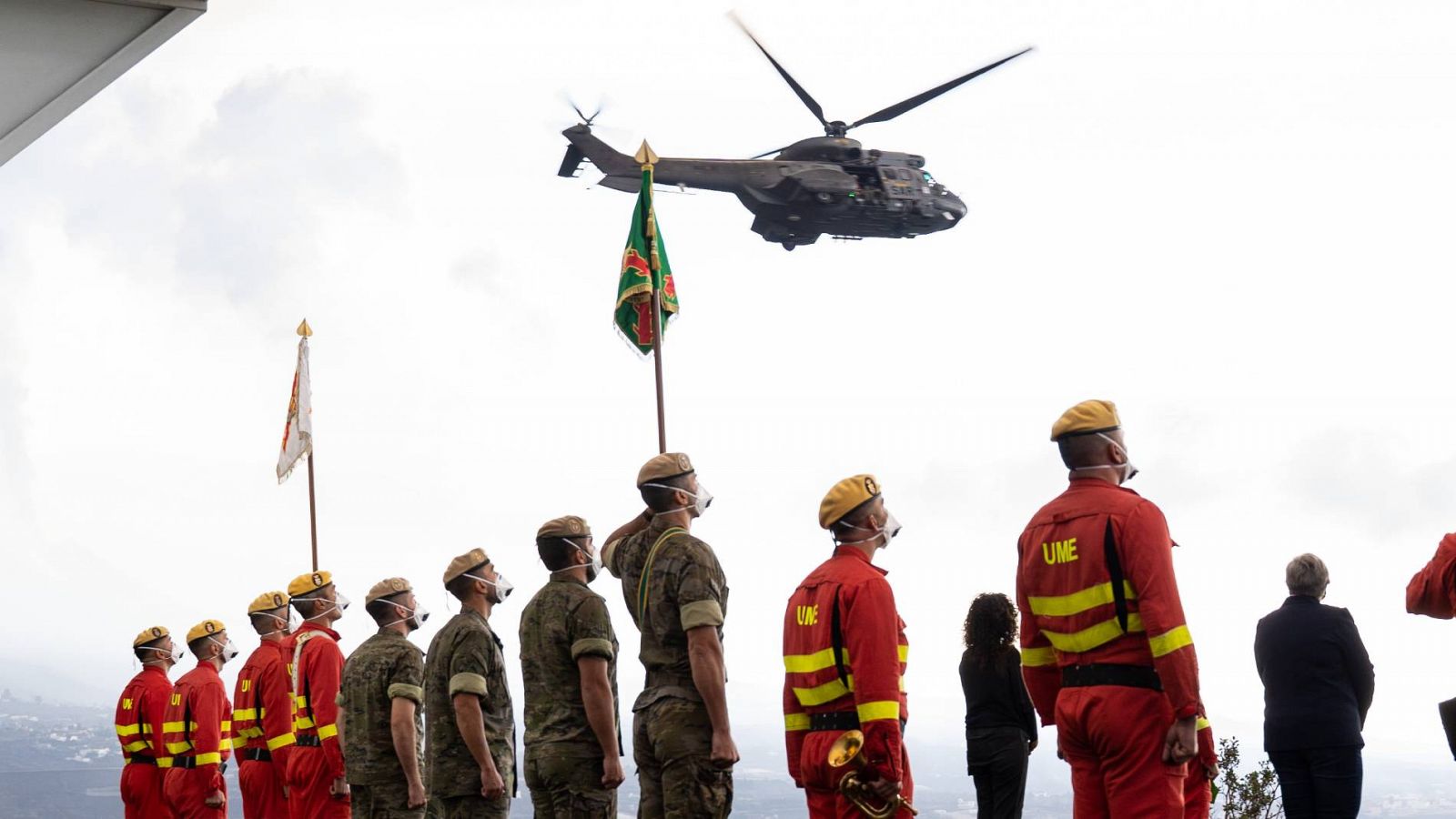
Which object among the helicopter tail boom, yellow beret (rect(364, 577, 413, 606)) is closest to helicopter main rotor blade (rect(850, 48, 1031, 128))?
the helicopter tail boom

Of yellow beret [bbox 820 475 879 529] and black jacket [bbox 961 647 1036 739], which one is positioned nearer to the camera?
yellow beret [bbox 820 475 879 529]

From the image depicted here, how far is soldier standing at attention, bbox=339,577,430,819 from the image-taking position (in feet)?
30.1

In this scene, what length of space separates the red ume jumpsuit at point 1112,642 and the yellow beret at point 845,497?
79cm

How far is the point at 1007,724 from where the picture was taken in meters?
8.64

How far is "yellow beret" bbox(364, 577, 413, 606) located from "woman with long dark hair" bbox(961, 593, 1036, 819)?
3.13 meters

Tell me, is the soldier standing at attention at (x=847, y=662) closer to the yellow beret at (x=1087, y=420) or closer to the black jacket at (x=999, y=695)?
the yellow beret at (x=1087, y=420)

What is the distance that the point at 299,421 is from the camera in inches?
603

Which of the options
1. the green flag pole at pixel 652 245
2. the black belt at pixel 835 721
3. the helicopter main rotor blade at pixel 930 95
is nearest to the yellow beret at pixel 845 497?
the black belt at pixel 835 721

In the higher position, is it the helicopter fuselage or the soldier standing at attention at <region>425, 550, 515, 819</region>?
the helicopter fuselage

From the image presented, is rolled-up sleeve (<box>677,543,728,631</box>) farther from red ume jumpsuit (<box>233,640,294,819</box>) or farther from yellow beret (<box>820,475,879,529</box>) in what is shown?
red ume jumpsuit (<box>233,640,294,819</box>)

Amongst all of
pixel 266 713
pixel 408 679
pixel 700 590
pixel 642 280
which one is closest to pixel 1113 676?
pixel 700 590

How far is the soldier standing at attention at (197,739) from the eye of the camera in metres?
12.7

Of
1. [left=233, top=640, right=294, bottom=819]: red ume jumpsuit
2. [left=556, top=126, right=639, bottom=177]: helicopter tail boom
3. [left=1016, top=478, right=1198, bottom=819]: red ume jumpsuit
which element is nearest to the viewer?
[left=1016, top=478, right=1198, bottom=819]: red ume jumpsuit

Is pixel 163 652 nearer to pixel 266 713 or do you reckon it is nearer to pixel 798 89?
pixel 266 713
